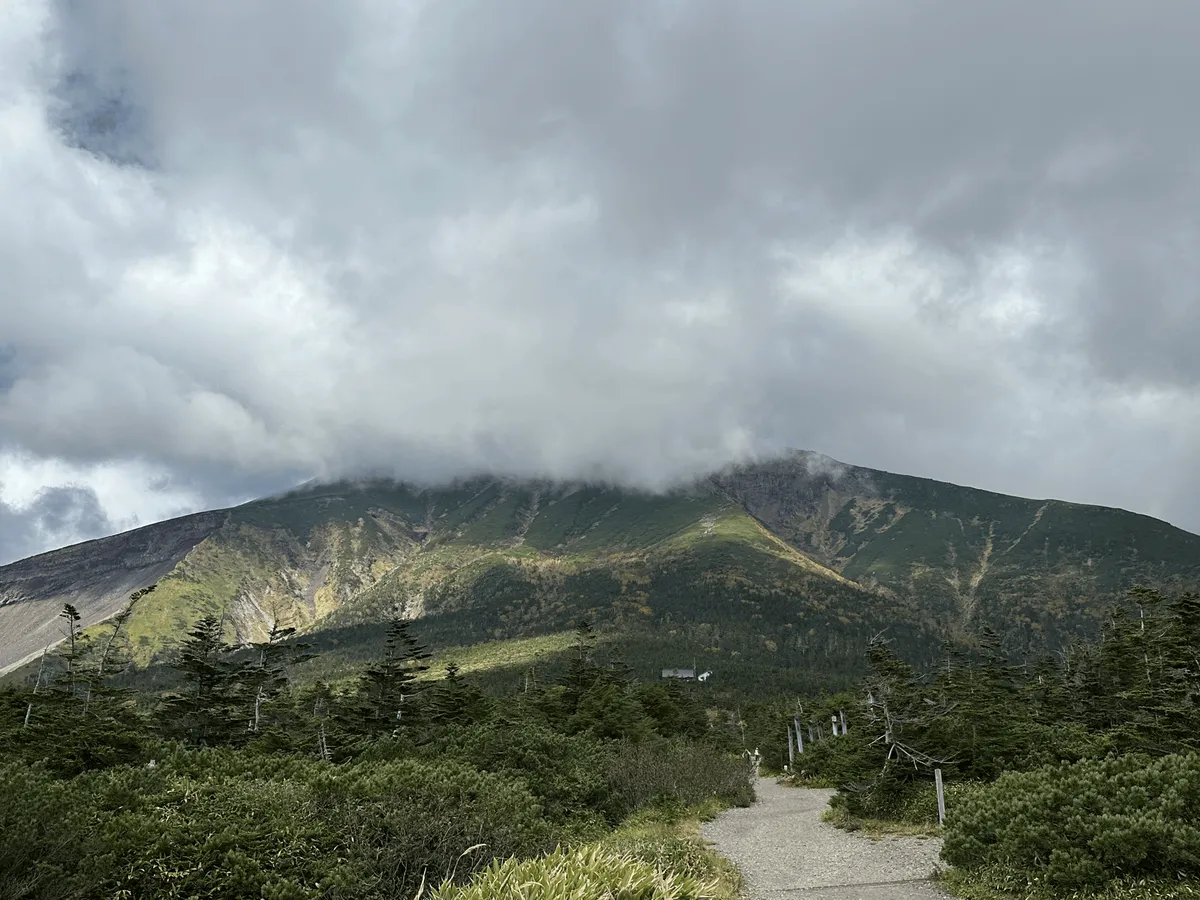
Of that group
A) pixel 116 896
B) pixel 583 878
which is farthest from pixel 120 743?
pixel 583 878

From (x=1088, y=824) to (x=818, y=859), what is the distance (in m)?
8.04

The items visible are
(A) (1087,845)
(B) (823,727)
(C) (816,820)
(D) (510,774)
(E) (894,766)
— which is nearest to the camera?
(A) (1087,845)

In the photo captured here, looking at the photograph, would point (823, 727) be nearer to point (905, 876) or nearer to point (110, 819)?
point (905, 876)

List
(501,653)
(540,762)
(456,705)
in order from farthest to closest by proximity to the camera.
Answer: (501,653), (456,705), (540,762)

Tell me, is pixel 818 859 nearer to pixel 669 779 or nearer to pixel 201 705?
pixel 669 779

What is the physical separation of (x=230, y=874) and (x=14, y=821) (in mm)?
2423

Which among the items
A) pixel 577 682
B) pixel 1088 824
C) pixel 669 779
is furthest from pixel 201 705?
pixel 1088 824

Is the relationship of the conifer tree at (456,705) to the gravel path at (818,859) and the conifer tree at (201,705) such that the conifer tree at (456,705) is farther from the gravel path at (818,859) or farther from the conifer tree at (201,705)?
the gravel path at (818,859)

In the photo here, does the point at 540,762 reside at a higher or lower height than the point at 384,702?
higher

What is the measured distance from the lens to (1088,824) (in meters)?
11.3

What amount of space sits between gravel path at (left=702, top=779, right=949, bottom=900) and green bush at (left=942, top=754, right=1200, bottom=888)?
154 centimetres

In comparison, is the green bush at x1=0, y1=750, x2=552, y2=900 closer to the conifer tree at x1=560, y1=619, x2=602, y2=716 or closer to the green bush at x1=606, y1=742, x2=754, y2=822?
the green bush at x1=606, y1=742, x2=754, y2=822

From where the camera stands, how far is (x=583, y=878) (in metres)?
4.80

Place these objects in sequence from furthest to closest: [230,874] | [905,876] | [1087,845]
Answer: [905,876] < [1087,845] < [230,874]
